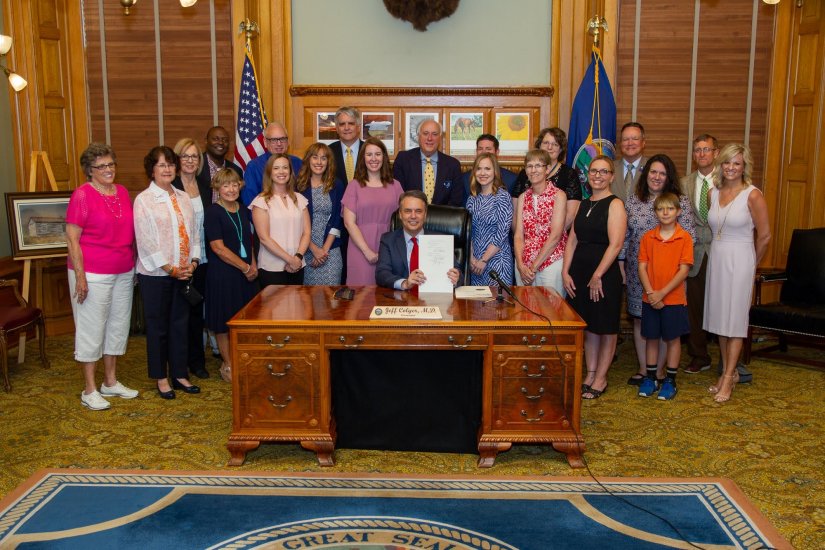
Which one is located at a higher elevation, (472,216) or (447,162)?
(447,162)

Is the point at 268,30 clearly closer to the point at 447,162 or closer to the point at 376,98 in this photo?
the point at 376,98

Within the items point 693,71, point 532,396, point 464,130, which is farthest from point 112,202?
point 693,71

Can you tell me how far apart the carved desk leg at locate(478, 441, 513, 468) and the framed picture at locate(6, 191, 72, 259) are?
4.17 m

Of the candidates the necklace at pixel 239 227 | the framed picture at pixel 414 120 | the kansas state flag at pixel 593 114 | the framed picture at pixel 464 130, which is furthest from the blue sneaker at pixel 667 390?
the framed picture at pixel 414 120

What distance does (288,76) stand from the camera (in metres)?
6.83

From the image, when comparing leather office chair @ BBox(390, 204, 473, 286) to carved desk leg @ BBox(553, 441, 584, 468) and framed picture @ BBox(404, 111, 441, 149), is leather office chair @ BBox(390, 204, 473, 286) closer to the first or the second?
carved desk leg @ BBox(553, 441, 584, 468)

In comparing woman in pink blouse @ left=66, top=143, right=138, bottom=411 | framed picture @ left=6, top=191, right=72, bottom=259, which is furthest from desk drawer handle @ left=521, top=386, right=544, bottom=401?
framed picture @ left=6, top=191, right=72, bottom=259

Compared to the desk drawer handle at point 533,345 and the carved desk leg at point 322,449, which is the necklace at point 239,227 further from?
the desk drawer handle at point 533,345

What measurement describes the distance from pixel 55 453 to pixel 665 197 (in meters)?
3.98

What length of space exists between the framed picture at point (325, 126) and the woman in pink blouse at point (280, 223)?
5.67 feet

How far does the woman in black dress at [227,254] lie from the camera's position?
5.08 metres

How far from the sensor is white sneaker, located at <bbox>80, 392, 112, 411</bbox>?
4809 millimetres

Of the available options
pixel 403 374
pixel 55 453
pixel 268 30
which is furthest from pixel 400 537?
pixel 268 30

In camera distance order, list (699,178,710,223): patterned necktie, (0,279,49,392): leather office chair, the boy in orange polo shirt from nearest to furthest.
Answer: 1. the boy in orange polo shirt
2. (0,279,49,392): leather office chair
3. (699,178,710,223): patterned necktie
